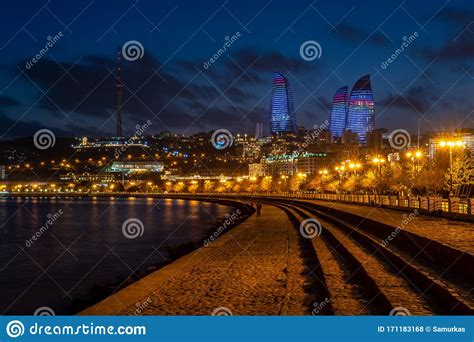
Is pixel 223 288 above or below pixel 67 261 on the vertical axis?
above

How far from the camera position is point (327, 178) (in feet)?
364

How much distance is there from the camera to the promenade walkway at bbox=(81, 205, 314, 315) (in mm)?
8914

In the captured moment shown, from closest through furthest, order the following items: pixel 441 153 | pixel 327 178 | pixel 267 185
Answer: pixel 441 153, pixel 327 178, pixel 267 185

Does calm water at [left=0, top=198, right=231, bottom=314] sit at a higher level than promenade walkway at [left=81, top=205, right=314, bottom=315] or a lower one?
lower

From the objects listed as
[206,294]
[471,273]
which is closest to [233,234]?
[206,294]

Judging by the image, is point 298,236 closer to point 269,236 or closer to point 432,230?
point 269,236

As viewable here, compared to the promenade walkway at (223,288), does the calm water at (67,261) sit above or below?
below

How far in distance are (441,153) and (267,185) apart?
7584 centimetres

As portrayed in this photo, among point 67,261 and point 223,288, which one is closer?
point 223,288

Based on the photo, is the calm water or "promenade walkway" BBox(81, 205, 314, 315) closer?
"promenade walkway" BBox(81, 205, 314, 315)

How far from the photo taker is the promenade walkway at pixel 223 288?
29.2 feet

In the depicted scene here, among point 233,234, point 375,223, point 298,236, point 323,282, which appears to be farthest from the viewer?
point 233,234

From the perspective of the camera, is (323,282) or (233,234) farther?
(233,234)

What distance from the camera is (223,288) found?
10.7m
